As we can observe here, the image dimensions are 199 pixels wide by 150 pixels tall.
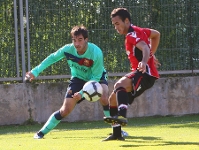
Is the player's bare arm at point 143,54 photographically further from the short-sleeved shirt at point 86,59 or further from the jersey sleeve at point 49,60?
the jersey sleeve at point 49,60

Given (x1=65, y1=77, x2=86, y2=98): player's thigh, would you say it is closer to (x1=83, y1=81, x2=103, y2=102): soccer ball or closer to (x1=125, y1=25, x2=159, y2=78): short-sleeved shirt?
(x1=83, y1=81, x2=103, y2=102): soccer ball

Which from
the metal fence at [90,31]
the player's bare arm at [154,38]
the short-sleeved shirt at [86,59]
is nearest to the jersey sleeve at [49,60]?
the short-sleeved shirt at [86,59]

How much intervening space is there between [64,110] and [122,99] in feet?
5.44

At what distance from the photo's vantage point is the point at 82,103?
46.9 ft

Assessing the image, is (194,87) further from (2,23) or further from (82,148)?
(82,148)

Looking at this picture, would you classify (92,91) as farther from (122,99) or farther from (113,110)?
(122,99)

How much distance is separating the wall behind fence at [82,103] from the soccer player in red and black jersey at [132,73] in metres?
5.00

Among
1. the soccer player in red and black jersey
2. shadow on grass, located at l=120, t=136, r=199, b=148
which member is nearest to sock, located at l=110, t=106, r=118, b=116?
the soccer player in red and black jersey

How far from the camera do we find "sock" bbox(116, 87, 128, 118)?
28.3 feet

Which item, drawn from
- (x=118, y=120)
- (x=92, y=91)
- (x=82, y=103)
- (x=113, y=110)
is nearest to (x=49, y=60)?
(x=92, y=91)

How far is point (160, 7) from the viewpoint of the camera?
49.3ft

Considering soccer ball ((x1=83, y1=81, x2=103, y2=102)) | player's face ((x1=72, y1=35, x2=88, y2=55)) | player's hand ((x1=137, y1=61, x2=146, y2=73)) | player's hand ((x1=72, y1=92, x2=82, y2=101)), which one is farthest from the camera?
player's face ((x1=72, y1=35, x2=88, y2=55))

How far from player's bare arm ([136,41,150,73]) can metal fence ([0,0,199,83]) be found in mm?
5713

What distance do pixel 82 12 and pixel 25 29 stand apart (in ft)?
4.27
